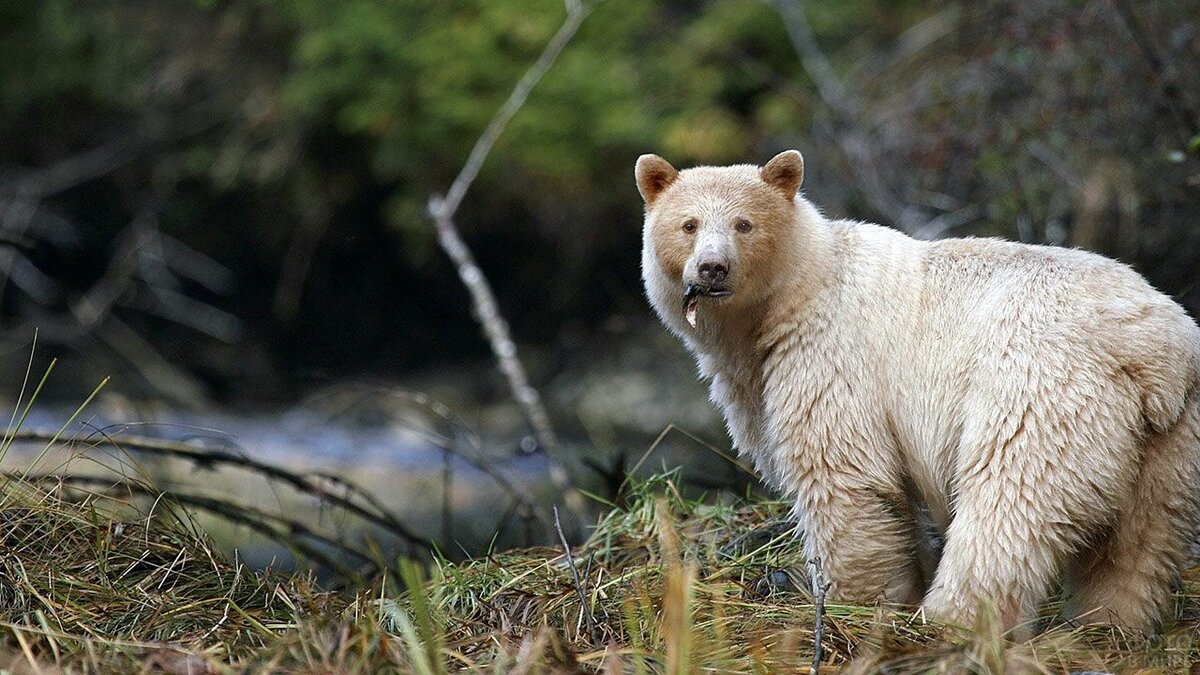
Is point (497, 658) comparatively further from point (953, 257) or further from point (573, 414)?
point (573, 414)

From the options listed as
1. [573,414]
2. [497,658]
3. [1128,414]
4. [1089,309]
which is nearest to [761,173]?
[1089,309]

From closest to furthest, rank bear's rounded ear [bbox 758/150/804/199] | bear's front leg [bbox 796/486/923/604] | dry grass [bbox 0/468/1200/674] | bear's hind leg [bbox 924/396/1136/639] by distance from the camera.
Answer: dry grass [bbox 0/468/1200/674] < bear's hind leg [bbox 924/396/1136/639] < bear's front leg [bbox 796/486/923/604] < bear's rounded ear [bbox 758/150/804/199]

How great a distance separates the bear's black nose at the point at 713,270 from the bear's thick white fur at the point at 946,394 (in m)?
0.03

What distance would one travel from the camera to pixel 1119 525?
3684mm

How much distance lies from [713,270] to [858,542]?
1.07 meters

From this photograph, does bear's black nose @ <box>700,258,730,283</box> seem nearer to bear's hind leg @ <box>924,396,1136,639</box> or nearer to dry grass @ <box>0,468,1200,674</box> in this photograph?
dry grass @ <box>0,468,1200,674</box>

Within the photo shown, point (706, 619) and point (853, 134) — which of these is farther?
point (853, 134)

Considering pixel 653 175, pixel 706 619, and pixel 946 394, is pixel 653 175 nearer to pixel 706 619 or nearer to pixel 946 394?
pixel 946 394

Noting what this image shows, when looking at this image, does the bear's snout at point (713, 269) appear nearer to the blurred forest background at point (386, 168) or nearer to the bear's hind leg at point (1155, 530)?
the bear's hind leg at point (1155, 530)

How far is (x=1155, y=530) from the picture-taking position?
363 cm

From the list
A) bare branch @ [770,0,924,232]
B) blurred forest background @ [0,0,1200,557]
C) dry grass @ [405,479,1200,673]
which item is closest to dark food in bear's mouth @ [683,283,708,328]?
dry grass @ [405,479,1200,673]

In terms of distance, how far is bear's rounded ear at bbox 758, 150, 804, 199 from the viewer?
13.9 feet

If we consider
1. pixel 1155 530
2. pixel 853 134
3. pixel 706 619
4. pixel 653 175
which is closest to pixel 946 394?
pixel 1155 530

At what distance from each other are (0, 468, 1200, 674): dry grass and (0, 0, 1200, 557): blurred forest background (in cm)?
559
